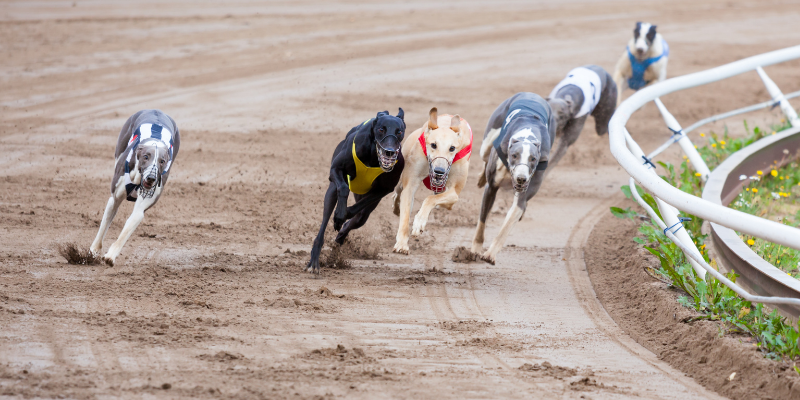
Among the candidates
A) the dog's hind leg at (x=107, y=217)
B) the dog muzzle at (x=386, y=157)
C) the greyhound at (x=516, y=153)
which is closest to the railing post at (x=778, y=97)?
the greyhound at (x=516, y=153)

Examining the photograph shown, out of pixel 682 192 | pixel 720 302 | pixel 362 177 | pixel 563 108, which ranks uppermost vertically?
pixel 682 192

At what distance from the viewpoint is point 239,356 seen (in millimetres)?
3877

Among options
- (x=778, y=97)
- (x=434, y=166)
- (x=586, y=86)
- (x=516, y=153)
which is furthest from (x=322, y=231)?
(x=778, y=97)

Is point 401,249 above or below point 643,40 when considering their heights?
below

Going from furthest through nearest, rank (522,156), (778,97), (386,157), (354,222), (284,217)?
1. (778,97)
2. (284,217)
3. (354,222)
4. (522,156)
5. (386,157)

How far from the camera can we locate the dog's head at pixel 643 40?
9914mm

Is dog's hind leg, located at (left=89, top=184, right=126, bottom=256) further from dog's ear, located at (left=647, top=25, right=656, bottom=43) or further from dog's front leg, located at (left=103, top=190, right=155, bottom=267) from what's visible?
dog's ear, located at (left=647, top=25, right=656, bottom=43)

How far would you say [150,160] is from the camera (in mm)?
5234

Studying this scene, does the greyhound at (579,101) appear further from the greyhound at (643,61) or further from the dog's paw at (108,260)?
the dog's paw at (108,260)

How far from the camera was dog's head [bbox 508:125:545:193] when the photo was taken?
5289 millimetres

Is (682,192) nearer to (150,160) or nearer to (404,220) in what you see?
(404,220)

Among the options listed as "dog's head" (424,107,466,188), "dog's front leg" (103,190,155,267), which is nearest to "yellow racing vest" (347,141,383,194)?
"dog's head" (424,107,466,188)

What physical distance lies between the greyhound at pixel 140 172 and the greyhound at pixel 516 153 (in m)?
2.30

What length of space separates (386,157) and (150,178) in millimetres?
1526
